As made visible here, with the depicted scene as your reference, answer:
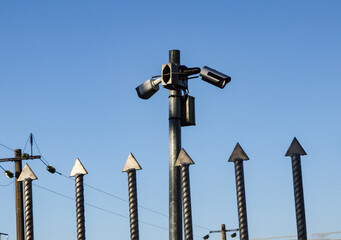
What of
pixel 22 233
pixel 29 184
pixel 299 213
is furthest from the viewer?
pixel 22 233

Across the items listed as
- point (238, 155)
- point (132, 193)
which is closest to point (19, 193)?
point (132, 193)

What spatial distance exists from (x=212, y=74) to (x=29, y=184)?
4267 millimetres

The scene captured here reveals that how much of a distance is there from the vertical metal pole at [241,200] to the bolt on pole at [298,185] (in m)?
0.88

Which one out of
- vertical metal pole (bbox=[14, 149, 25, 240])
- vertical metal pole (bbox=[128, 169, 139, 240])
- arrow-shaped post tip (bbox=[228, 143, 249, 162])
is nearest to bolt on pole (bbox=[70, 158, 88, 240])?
vertical metal pole (bbox=[128, 169, 139, 240])

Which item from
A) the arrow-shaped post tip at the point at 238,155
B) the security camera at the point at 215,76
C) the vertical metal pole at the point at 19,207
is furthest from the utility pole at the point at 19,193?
the security camera at the point at 215,76

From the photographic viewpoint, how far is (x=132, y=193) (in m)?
14.4

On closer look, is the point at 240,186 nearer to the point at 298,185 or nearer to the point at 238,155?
the point at 238,155

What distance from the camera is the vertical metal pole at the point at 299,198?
43.0ft

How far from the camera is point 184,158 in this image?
45.0 ft

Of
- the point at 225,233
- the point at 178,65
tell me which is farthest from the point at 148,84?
the point at 225,233

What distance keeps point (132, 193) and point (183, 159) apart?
128 cm

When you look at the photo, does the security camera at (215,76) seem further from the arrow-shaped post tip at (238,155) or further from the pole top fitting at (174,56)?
the arrow-shaped post tip at (238,155)

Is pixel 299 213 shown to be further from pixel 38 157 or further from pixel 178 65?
pixel 38 157

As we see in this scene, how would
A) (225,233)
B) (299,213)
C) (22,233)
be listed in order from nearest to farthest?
(299,213) < (22,233) < (225,233)
